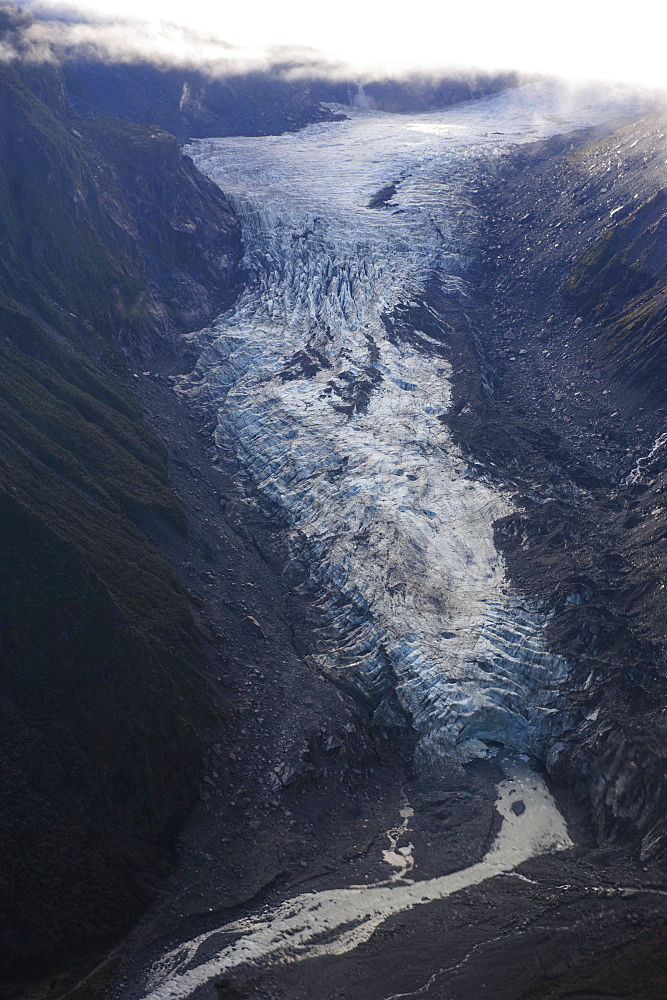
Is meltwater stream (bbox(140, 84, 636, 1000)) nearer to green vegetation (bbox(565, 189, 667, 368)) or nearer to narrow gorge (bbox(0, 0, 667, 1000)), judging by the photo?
narrow gorge (bbox(0, 0, 667, 1000))

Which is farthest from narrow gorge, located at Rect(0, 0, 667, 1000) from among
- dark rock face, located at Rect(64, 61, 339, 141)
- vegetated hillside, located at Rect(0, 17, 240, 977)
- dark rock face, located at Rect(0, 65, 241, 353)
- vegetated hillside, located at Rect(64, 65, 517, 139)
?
vegetated hillside, located at Rect(64, 65, 517, 139)

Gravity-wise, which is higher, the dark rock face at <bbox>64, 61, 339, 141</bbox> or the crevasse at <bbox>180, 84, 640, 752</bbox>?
the dark rock face at <bbox>64, 61, 339, 141</bbox>

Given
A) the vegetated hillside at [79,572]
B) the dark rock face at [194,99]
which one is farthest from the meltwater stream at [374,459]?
the dark rock face at [194,99]

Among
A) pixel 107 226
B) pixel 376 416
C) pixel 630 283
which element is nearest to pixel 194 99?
pixel 107 226

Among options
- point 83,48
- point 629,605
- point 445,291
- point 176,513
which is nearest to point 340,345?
point 445,291

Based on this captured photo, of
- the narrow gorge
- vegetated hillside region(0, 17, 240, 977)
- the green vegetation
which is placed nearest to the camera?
vegetated hillside region(0, 17, 240, 977)

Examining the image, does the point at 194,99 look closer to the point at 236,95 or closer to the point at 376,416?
the point at 236,95

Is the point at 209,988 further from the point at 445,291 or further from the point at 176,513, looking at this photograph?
the point at 445,291
